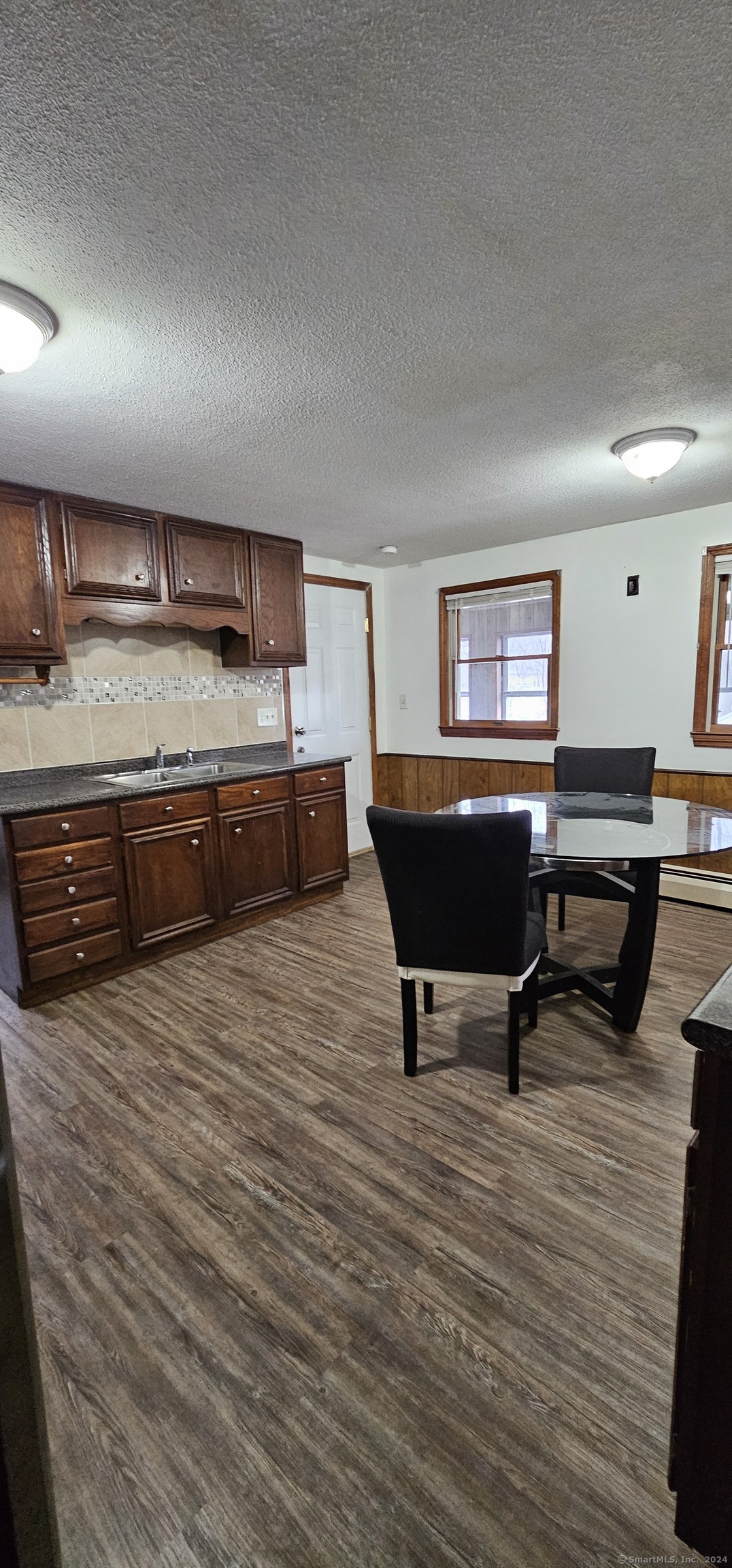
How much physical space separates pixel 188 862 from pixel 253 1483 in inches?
98.0

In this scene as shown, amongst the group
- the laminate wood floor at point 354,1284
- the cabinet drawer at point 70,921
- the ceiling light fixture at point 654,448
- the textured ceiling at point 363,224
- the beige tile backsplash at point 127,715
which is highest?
the textured ceiling at point 363,224

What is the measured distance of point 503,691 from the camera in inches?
188

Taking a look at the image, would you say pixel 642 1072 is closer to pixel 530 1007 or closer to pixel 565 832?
pixel 530 1007

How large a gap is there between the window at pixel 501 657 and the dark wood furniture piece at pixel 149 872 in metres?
1.40

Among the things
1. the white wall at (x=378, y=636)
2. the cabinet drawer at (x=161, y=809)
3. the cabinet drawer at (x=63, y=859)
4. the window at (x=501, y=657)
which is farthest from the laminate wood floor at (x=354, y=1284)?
the white wall at (x=378, y=636)

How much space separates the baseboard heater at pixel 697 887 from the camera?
3742mm

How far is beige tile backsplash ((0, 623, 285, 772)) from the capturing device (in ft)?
10.7

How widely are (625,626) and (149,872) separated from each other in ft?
10.5

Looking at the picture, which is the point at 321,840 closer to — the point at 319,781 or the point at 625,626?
the point at 319,781

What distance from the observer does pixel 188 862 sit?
132 inches

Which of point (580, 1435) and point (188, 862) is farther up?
point (188, 862)

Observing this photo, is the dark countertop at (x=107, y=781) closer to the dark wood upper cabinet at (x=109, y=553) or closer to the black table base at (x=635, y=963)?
the dark wood upper cabinet at (x=109, y=553)

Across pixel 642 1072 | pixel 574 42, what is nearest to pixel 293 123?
pixel 574 42

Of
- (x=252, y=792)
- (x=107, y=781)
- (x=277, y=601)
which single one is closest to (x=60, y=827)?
(x=107, y=781)
